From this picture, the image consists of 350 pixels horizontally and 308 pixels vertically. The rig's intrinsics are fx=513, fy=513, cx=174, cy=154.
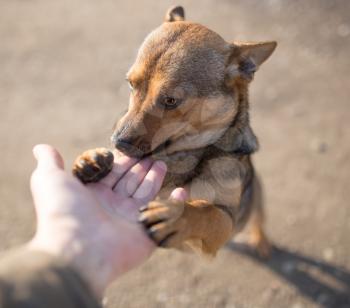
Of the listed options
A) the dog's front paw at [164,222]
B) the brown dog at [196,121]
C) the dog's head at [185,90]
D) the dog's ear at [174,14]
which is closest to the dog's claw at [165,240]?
the dog's front paw at [164,222]

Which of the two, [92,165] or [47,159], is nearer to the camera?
[47,159]

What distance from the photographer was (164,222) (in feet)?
11.1

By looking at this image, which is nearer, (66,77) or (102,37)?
(66,77)

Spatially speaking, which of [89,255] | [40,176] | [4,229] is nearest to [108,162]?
[40,176]

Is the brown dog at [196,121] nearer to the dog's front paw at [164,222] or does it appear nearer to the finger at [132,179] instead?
the finger at [132,179]

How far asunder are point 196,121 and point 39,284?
7.26ft

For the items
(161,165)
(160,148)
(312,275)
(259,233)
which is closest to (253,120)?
(259,233)

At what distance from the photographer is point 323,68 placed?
25.9 ft

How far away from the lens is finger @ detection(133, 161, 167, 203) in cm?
385

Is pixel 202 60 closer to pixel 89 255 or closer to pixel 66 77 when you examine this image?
pixel 89 255

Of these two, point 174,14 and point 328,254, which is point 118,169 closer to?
point 174,14

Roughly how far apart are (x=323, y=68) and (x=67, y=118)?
13.0 feet

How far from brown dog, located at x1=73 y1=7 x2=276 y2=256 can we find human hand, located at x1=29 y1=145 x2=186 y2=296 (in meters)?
0.27

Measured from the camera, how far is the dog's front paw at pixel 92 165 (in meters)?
3.71
